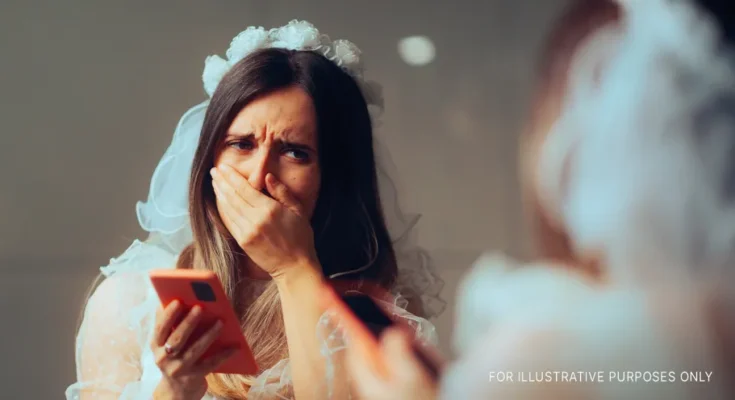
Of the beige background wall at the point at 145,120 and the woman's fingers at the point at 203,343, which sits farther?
the beige background wall at the point at 145,120

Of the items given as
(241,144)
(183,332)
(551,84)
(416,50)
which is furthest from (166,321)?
(551,84)

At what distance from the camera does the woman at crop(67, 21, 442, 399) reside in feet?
2.87

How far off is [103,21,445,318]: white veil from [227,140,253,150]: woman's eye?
0.20 feet

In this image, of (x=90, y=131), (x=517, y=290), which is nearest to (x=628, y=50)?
(x=517, y=290)

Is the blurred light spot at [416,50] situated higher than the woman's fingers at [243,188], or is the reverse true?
the blurred light spot at [416,50]

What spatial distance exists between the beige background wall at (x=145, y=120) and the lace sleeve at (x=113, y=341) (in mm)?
26

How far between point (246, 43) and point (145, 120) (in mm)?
180

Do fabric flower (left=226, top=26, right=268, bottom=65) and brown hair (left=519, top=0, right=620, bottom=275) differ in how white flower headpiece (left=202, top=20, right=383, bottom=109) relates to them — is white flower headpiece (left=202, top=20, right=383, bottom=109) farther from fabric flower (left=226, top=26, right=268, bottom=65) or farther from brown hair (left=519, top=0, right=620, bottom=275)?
brown hair (left=519, top=0, right=620, bottom=275)

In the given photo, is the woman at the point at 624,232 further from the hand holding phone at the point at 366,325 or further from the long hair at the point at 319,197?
the long hair at the point at 319,197

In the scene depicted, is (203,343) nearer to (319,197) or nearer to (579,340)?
(319,197)

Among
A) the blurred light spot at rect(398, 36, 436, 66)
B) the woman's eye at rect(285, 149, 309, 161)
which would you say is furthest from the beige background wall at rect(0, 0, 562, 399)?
the woman's eye at rect(285, 149, 309, 161)

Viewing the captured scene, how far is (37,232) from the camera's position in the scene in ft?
3.17

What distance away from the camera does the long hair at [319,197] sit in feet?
2.94

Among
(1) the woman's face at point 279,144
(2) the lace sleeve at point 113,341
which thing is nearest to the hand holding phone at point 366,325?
(1) the woman's face at point 279,144
